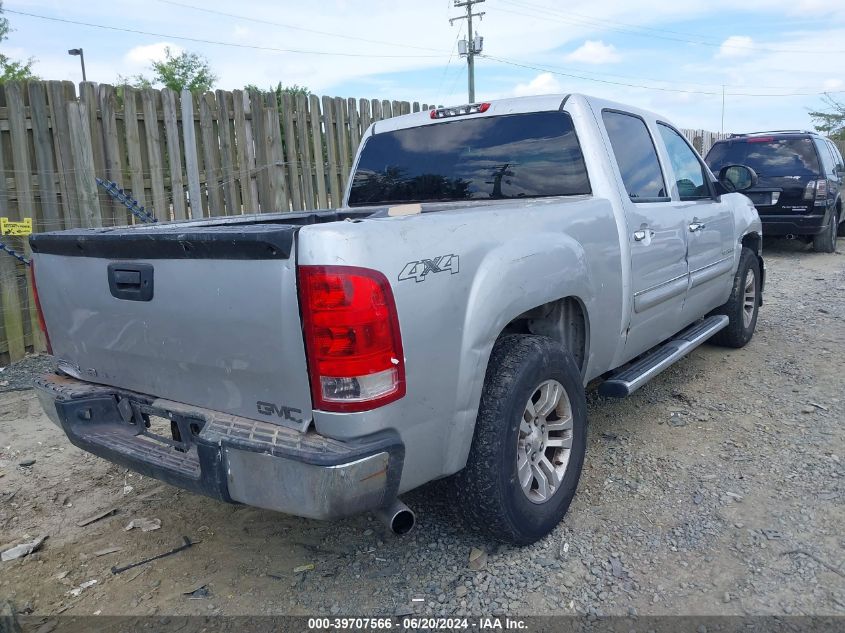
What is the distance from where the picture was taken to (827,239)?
1135 centimetres

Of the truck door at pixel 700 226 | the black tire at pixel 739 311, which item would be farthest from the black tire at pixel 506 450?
the black tire at pixel 739 311

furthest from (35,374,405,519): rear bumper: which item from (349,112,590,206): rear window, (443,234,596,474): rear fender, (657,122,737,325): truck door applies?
(657,122,737,325): truck door

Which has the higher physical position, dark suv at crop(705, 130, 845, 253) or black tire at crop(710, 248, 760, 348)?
dark suv at crop(705, 130, 845, 253)

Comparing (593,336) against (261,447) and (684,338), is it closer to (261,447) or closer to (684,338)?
(684,338)

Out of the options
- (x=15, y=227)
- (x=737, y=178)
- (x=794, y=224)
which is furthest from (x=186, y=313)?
(x=794, y=224)

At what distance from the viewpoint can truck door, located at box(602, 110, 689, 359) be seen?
3719 mm

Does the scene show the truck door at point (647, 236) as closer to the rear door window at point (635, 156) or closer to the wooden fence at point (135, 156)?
the rear door window at point (635, 156)

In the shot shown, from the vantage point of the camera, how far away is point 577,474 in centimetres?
315

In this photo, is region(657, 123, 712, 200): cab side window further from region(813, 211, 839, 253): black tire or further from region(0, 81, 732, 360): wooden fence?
region(813, 211, 839, 253): black tire

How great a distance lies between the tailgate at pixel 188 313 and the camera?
218 cm

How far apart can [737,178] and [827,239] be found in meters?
7.23

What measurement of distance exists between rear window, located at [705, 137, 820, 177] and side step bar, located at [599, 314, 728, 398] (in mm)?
6587

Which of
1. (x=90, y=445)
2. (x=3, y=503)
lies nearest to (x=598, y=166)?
(x=90, y=445)

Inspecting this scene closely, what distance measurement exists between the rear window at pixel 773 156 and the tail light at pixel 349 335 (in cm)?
991
